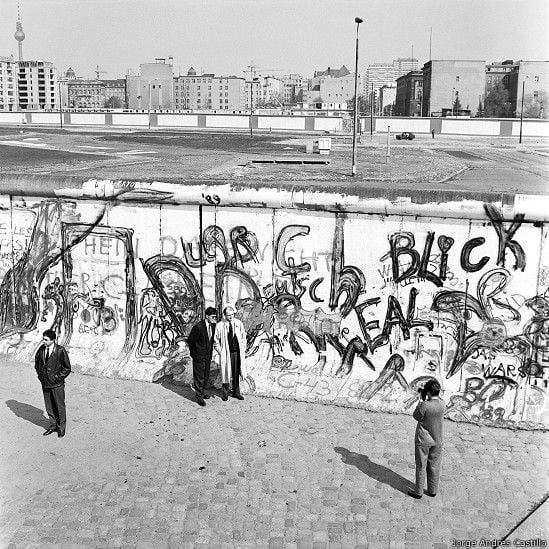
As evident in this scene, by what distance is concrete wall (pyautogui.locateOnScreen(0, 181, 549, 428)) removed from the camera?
832 cm

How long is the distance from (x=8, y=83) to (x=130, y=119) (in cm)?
10702

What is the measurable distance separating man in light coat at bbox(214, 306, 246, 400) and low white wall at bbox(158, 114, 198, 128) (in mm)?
84610

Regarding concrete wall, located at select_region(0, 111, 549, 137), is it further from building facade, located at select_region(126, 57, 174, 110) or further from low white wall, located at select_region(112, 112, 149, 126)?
building facade, located at select_region(126, 57, 174, 110)

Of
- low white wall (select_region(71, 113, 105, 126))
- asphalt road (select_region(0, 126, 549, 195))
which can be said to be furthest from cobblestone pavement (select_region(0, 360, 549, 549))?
low white wall (select_region(71, 113, 105, 126))

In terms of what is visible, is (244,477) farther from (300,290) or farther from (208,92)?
(208,92)

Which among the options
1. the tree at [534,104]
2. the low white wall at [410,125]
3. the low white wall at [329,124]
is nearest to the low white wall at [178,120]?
the low white wall at [329,124]

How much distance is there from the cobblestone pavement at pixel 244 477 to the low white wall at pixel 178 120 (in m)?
84.8

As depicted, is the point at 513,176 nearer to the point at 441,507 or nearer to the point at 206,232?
the point at 206,232

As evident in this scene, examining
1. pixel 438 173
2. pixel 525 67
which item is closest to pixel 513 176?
pixel 438 173

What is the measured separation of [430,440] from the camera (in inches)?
262

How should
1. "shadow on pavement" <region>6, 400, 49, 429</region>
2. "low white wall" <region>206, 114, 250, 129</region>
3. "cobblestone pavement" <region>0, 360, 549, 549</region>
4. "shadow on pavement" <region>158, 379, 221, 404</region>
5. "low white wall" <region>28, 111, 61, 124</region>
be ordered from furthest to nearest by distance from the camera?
"low white wall" <region>28, 111, 61, 124</region>
"low white wall" <region>206, 114, 250, 129</region>
"shadow on pavement" <region>158, 379, 221, 404</region>
"shadow on pavement" <region>6, 400, 49, 429</region>
"cobblestone pavement" <region>0, 360, 549, 549</region>

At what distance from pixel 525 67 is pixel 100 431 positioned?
402ft

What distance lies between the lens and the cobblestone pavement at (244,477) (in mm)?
6191

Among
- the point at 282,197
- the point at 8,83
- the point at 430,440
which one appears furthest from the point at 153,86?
the point at 430,440
